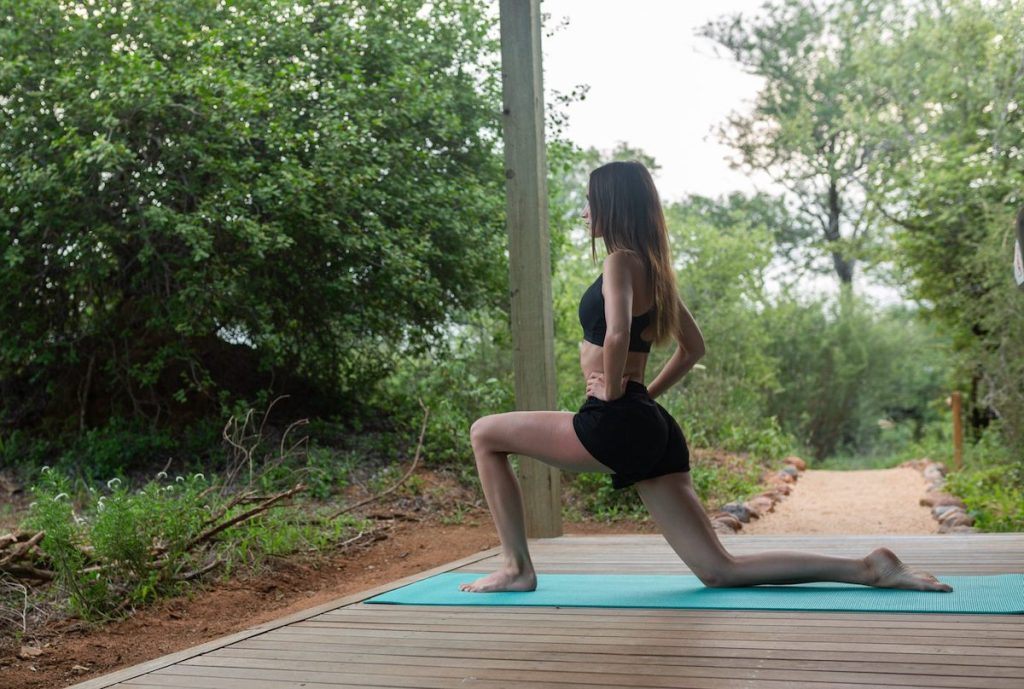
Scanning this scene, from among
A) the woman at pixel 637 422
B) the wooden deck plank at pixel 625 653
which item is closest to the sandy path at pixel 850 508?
the woman at pixel 637 422

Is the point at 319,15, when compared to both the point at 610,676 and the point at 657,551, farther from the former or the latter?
the point at 610,676

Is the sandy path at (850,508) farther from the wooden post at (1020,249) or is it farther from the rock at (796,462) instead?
the wooden post at (1020,249)

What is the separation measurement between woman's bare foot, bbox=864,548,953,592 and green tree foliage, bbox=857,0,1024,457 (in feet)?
17.7

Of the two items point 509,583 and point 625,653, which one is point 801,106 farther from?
point 625,653

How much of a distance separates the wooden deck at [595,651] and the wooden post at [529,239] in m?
1.52

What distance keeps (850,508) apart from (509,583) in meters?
4.75

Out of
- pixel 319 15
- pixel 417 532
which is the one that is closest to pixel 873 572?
pixel 417 532

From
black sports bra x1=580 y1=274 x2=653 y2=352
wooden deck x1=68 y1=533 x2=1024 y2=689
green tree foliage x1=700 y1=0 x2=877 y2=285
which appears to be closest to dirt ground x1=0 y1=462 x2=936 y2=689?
wooden deck x1=68 y1=533 x2=1024 y2=689

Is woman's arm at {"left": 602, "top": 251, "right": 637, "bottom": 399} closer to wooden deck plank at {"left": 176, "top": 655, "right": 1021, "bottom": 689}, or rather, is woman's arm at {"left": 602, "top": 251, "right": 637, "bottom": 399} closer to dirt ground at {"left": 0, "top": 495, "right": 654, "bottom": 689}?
wooden deck plank at {"left": 176, "top": 655, "right": 1021, "bottom": 689}

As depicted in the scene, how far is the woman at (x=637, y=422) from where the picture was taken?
8.96 ft

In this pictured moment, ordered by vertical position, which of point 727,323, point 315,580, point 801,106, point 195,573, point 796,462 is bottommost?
point 796,462

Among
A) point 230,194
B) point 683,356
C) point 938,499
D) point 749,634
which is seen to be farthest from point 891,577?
point 230,194

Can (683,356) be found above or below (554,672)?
above

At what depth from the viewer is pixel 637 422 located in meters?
2.74
